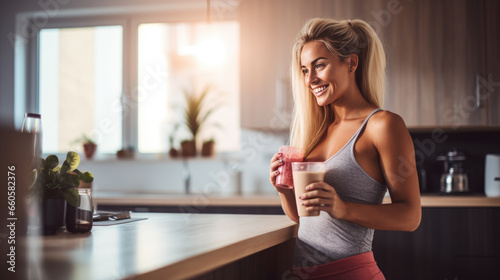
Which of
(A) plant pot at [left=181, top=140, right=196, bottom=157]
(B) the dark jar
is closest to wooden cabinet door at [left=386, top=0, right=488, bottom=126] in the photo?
(A) plant pot at [left=181, top=140, right=196, bottom=157]

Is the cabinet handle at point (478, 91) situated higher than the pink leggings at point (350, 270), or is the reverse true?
the cabinet handle at point (478, 91)

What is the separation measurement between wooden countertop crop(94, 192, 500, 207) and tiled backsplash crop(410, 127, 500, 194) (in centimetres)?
41

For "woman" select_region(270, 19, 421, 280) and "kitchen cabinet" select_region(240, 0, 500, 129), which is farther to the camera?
"kitchen cabinet" select_region(240, 0, 500, 129)

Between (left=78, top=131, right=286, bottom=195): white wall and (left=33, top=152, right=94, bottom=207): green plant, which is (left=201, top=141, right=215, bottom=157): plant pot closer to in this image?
(left=78, top=131, right=286, bottom=195): white wall

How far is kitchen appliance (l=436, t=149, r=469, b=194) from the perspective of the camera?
3021mm

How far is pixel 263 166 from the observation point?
3.62m

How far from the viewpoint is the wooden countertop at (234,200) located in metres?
2.71

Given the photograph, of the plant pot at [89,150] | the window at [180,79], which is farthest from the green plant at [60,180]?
the plant pot at [89,150]

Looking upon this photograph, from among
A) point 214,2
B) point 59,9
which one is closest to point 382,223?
point 214,2

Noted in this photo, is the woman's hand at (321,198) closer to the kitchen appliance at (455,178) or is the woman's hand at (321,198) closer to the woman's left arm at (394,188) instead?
the woman's left arm at (394,188)

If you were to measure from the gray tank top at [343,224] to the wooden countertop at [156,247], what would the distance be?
0.10 metres

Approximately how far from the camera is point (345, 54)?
1.46 meters

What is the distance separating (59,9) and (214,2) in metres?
1.35

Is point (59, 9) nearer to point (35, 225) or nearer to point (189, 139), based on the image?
point (189, 139)
